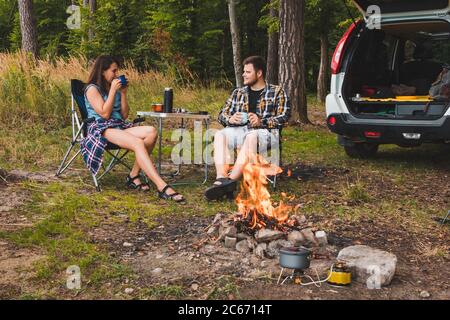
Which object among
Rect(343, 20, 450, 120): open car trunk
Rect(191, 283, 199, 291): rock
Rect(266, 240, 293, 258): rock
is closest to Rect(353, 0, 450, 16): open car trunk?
Rect(343, 20, 450, 120): open car trunk

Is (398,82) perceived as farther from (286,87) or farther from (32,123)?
(32,123)

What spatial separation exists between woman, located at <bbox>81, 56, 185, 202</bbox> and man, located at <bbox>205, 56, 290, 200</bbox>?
0.59 meters

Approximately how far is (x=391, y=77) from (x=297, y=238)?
13.0ft

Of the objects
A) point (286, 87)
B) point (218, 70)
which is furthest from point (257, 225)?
point (218, 70)

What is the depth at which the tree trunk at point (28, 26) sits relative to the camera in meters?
12.2

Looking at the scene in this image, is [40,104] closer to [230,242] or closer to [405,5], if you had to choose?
[405,5]

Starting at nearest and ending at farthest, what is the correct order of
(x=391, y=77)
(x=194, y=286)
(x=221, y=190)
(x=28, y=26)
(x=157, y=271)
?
1. (x=194, y=286)
2. (x=157, y=271)
3. (x=221, y=190)
4. (x=391, y=77)
5. (x=28, y=26)

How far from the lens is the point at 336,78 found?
18.6 feet

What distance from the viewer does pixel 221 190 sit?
4395mm

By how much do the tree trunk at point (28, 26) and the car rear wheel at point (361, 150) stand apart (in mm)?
8374

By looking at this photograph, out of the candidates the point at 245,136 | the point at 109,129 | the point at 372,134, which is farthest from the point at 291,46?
the point at 109,129

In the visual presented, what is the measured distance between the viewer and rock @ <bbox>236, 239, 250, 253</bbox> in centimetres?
318

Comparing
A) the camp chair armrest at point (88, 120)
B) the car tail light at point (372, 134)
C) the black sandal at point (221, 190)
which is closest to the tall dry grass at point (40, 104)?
the camp chair armrest at point (88, 120)

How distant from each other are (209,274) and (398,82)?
4600mm
